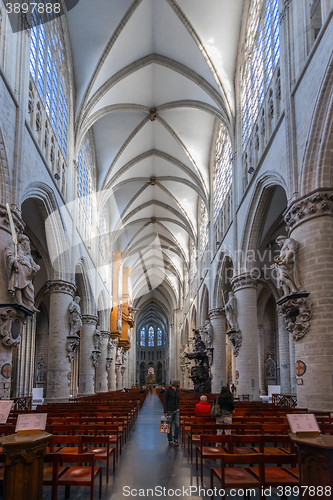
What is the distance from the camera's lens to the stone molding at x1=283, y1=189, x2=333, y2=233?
12.2m

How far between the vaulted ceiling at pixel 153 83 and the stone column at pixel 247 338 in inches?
351

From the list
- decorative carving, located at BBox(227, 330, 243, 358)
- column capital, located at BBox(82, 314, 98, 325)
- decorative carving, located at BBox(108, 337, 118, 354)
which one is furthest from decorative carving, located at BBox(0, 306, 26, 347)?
decorative carving, located at BBox(108, 337, 118, 354)

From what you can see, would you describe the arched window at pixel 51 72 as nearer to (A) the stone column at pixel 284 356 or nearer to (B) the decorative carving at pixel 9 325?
(B) the decorative carving at pixel 9 325

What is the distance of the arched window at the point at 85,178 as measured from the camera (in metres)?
26.3

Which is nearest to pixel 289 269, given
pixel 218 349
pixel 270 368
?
pixel 218 349

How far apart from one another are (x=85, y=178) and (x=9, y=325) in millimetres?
17313

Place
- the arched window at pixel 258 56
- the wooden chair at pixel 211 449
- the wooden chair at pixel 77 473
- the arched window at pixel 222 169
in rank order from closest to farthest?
the wooden chair at pixel 77 473 → the wooden chair at pixel 211 449 → the arched window at pixel 258 56 → the arched window at pixel 222 169

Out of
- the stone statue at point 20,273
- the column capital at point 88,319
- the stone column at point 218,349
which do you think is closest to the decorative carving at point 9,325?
the stone statue at point 20,273

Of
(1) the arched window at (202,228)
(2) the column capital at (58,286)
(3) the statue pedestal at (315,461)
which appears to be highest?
(1) the arched window at (202,228)

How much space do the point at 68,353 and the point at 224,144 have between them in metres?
15.3

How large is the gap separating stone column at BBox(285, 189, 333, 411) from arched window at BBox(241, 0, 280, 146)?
7.50 m

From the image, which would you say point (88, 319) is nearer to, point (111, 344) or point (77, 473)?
point (111, 344)

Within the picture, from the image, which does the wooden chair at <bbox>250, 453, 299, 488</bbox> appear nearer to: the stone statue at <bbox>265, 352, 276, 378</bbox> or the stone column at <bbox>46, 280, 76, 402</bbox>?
the stone column at <bbox>46, 280, 76, 402</bbox>

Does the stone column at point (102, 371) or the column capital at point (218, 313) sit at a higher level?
the column capital at point (218, 313)
